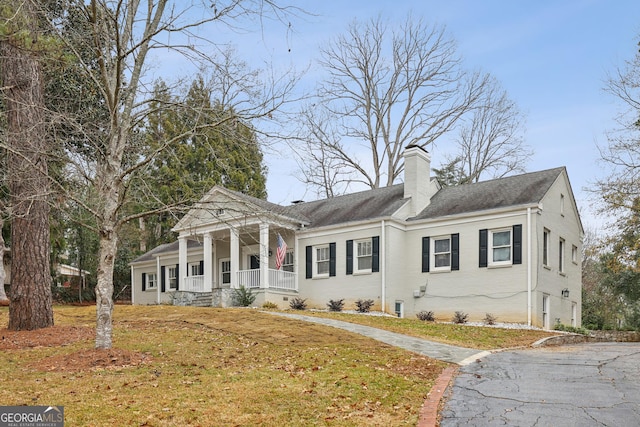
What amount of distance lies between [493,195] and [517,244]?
98.3 inches

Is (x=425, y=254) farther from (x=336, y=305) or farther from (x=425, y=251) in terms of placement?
(x=336, y=305)

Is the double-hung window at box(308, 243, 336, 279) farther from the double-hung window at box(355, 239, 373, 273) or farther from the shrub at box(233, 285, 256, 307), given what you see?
the shrub at box(233, 285, 256, 307)

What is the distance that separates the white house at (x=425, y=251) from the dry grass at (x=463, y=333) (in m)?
2.28

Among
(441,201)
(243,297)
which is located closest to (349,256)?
(441,201)

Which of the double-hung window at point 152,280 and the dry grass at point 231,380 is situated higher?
the dry grass at point 231,380

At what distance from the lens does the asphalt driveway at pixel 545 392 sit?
630cm

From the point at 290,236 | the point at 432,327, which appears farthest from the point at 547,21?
the point at 290,236

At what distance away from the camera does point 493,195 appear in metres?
20.8

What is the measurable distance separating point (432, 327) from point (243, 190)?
808 inches

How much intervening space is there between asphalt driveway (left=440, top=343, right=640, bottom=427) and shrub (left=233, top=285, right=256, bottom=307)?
41.4ft

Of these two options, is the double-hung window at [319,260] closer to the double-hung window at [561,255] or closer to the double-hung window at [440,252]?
the double-hung window at [440,252]

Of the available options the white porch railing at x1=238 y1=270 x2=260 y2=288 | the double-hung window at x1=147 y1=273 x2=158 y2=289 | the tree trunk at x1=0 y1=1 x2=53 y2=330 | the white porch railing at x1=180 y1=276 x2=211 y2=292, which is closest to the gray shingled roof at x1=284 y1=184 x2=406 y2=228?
the white porch railing at x1=238 y1=270 x2=260 y2=288

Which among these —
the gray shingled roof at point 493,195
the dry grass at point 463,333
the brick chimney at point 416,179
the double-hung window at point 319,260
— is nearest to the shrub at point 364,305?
the double-hung window at point 319,260

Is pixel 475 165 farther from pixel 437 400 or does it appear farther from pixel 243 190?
pixel 437 400
